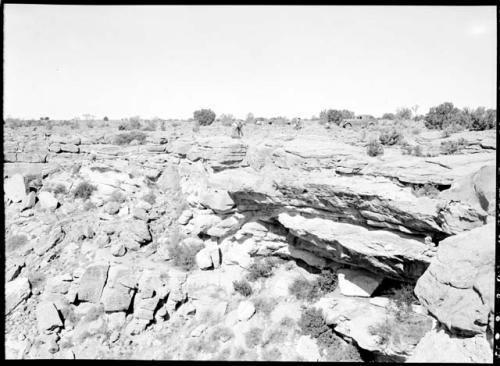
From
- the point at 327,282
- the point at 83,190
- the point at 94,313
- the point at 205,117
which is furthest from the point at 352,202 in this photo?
the point at 205,117

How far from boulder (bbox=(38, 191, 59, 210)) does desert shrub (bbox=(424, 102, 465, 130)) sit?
20443mm

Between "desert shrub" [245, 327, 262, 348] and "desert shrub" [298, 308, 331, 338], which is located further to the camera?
"desert shrub" [245, 327, 262, 348]

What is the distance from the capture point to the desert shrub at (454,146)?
8250 mm

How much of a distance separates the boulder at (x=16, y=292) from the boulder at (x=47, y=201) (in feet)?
12.7

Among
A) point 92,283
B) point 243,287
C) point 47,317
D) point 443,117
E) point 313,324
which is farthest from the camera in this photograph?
Result: point 443,117

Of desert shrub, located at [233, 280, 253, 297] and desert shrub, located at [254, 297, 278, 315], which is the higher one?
desert shrub, located at [233, 280, 253, 297]

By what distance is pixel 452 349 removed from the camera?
476cm

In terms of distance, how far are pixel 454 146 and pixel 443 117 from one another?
9.56 meters

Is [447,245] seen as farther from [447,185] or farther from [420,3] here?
[420,3]

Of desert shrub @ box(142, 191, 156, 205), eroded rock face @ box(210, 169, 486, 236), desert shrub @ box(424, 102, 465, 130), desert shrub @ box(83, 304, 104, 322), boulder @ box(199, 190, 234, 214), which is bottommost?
desert shrub @ box(83, 304, 104, 322)

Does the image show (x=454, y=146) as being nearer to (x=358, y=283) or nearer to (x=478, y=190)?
(x=478, y=190)

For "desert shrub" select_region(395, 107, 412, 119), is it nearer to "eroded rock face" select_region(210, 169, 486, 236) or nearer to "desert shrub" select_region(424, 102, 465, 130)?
"desert shrub" select_region(424, 102, 465, 130)

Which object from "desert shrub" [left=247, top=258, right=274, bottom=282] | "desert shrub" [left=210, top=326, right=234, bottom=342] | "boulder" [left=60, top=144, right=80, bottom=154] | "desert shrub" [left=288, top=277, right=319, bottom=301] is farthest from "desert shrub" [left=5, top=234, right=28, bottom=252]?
"desert shrub" [left=288, top=277, right=319, bottom=301]

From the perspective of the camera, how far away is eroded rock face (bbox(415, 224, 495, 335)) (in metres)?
4.34
